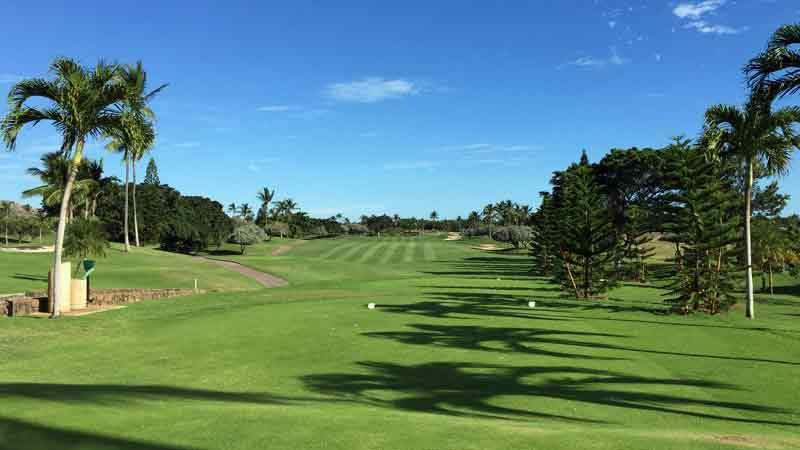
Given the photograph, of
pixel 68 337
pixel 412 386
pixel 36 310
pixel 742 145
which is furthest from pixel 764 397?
pixel 36 310

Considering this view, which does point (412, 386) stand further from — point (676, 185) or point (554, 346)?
point (676, 185)

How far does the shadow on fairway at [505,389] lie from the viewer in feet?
27.4

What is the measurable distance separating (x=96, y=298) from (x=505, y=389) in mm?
21245

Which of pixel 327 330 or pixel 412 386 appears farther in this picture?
pixel 327 330

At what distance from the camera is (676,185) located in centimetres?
2359

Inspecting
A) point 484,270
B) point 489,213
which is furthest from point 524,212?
point 484,270

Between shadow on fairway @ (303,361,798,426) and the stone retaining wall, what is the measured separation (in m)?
13.7

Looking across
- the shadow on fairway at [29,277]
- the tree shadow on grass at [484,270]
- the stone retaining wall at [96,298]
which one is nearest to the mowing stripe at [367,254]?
the tree shadow on grass at [484,270]

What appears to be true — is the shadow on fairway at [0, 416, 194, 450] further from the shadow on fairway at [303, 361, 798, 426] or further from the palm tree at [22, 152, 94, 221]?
the palm tree at [22, 152, 94, 221]

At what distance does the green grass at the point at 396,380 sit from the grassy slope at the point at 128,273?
10.6 metres

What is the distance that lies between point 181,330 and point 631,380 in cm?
1377

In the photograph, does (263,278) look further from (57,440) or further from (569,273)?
(57,440)

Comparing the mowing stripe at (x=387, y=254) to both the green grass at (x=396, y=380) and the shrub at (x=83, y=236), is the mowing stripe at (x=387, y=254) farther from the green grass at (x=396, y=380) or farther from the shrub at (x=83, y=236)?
the green grass at (x=396, y=380)

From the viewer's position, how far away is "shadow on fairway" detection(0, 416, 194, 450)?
4.82 meters
